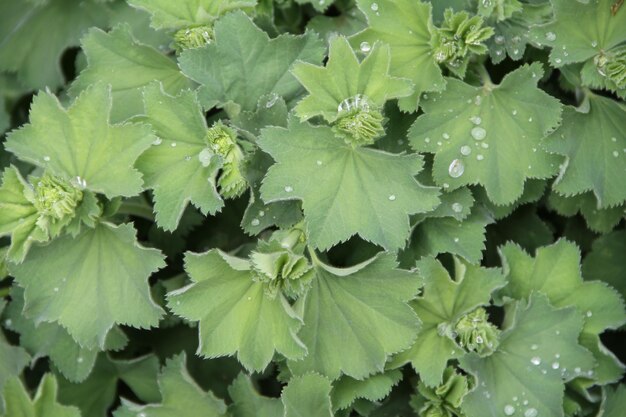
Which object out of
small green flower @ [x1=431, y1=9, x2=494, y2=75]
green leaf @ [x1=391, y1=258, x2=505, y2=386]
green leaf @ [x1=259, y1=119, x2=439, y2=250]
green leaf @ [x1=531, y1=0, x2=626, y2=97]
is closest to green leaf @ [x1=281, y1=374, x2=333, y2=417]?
green leaf @ [x1=391, y1=258, x2=505, y2=386]

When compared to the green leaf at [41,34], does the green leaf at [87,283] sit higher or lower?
lower

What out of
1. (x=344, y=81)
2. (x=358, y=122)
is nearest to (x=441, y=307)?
(x=358, y=122)

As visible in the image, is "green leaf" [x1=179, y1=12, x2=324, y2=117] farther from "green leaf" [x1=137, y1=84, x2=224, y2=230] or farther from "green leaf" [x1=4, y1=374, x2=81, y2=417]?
"green leaf" [x1=4, y1=374, x2=81, y2=417]

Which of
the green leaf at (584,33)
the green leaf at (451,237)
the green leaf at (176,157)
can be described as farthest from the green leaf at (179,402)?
the green leaf at (584,33)

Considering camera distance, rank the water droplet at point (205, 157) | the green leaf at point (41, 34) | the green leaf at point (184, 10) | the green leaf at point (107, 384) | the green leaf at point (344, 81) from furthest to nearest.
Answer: the green leaf at point (41, 34) → the green leaf at point (107, 384) → the green leaf at point (184, 10) → the water droplet at point (205, 157) → the green leaf at point (344, 81)

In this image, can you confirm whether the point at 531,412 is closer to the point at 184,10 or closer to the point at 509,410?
the point at 509,410

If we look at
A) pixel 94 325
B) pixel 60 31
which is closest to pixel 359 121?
pixel 94 325

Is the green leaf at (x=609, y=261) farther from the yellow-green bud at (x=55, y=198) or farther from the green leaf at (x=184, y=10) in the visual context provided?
the yellow-green bud at (x=55, y=198)
